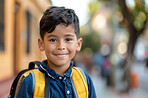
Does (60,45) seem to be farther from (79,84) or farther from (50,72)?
(79,84)

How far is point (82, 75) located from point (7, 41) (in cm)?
677

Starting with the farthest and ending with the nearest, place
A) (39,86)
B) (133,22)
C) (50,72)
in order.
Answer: (133,22)
(50,72)
(39,86)

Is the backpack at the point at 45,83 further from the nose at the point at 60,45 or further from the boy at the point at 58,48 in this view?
the nose at the point at 60,45

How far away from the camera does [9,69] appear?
8672 millimetres

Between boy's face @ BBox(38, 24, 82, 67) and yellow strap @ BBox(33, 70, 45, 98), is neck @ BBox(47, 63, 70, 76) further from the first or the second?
yellow strap @ BBox(33, 70, 45, 98)

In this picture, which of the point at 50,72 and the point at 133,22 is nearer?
the point at 50,72

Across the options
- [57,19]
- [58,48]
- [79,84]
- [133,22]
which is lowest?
[79,84]

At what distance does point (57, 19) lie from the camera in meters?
1.77

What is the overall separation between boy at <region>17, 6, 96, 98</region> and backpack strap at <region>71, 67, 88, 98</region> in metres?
0.03

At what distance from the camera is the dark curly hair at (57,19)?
176cm

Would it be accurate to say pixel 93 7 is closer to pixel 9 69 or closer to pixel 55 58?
pixel 9 69


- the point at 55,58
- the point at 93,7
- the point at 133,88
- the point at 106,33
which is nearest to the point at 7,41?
the point at 133,88

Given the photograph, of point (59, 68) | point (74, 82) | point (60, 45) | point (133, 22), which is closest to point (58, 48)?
point (60, 45)

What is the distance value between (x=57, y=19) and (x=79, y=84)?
0.59 m
